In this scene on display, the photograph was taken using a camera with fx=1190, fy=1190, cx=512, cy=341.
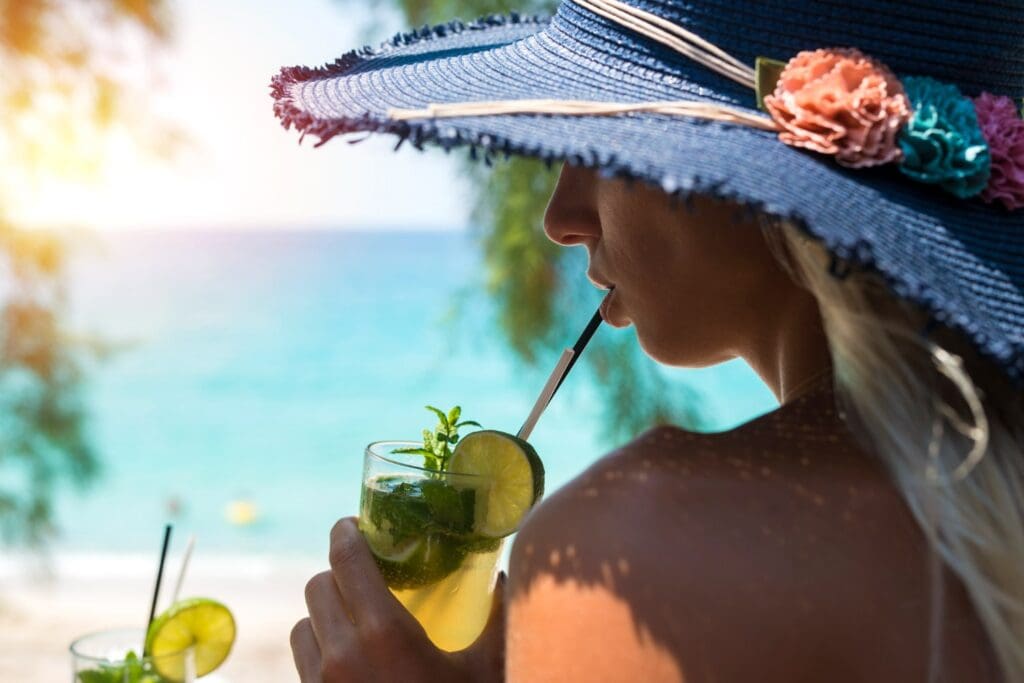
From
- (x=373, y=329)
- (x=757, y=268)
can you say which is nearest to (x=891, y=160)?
(x=757, y=268)

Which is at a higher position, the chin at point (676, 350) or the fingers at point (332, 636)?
the chin at point (676, 350)

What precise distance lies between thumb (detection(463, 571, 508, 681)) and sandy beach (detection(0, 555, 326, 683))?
3.90m

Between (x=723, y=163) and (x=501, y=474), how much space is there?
408mm

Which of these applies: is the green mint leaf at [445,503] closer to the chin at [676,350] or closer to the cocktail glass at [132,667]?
the chin at [676,350]

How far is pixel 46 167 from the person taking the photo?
21.1 feet

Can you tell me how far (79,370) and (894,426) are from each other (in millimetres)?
6105

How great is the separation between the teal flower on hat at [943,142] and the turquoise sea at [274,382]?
25.9 ft

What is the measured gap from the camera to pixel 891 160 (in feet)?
2.85

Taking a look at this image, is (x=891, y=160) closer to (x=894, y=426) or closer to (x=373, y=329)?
(x=894, y=426)

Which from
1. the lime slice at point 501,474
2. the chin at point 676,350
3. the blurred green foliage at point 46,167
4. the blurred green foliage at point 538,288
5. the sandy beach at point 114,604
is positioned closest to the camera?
the chin at point 676,350

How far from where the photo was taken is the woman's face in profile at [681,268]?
36.4 inches

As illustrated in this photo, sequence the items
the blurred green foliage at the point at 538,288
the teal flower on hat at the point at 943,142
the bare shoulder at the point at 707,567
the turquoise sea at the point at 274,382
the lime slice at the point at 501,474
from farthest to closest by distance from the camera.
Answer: the turquoise sea at the point at 274,382 → the blurred green foliage at the point at 538,288 → the lime slice at the point at 501,474 → the teal flower on hat at the point at 943,142 → the bare shoulder at the point at 707,567

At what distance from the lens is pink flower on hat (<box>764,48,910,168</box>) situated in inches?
33.5

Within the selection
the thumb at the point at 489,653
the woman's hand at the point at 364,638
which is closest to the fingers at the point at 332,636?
the woman's hand at the point at 364,638
